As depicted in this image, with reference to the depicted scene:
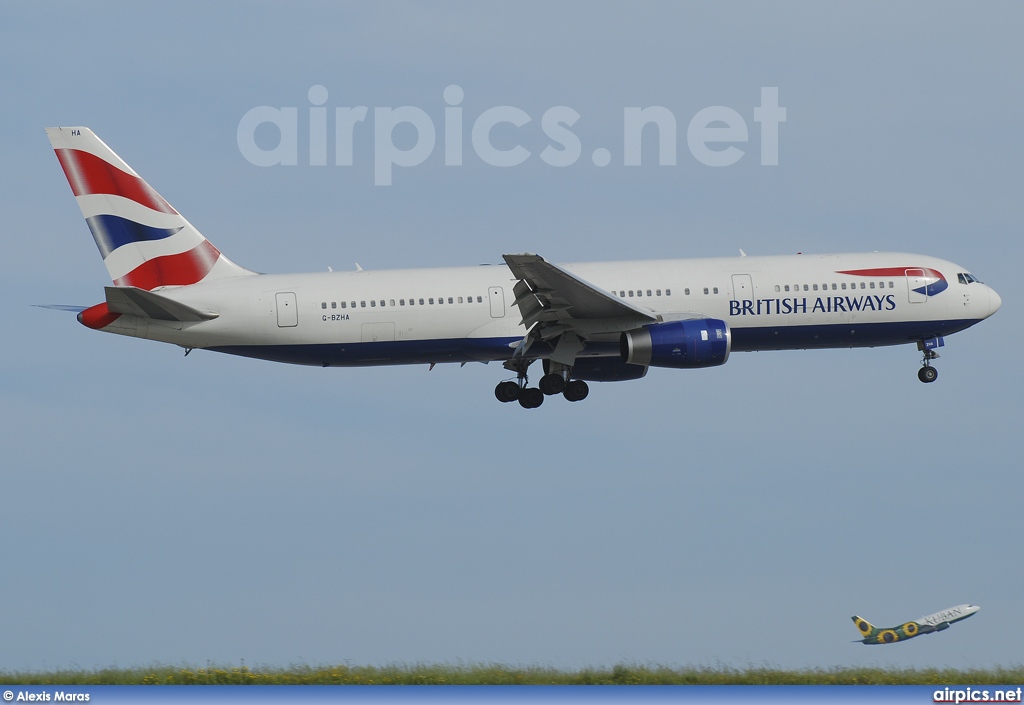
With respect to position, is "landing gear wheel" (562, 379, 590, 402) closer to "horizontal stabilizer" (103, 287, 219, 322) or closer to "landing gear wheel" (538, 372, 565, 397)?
"landing gear wheel" (538, 372, 565, 397)

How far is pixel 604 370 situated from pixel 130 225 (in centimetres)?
1790

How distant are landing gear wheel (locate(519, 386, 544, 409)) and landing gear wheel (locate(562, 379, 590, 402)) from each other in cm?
87

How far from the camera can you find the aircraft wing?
46531 mm

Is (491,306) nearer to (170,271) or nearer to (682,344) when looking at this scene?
(682,344)

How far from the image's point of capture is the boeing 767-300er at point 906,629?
1654 inches

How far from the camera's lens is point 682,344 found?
4781cm

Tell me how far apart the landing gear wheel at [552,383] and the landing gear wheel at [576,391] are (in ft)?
1.80

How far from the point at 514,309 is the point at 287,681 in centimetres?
1595

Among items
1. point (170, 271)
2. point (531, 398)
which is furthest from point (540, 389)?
point (170, 271)

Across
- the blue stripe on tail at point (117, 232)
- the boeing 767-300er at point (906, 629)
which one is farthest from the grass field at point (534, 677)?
the blue stripe on tail at point (117, 232)

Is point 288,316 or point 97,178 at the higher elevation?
point 97,178

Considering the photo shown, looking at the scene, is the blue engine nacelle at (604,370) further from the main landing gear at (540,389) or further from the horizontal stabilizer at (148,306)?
the horizontal stabilizer at (148,306)

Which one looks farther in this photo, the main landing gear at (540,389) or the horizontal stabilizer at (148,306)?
the main landing gear at (540,389)

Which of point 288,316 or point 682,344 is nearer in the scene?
point 682,344
